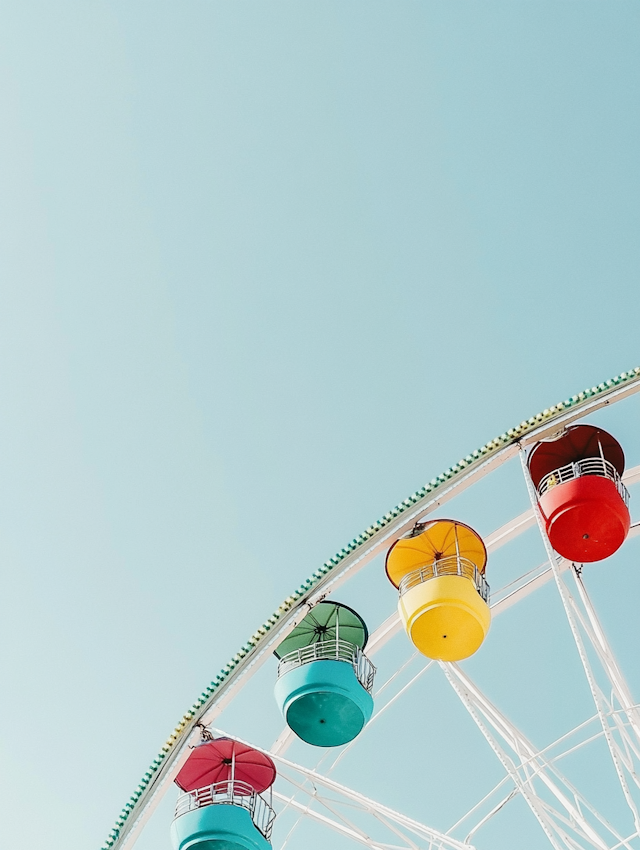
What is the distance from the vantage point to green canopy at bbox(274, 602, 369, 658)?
1072 centimetres

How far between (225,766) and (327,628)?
183cm

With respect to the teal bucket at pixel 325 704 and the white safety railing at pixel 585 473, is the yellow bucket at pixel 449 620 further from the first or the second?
the white safety railing at pixel 585 473

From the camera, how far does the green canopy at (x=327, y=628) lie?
1072 cm

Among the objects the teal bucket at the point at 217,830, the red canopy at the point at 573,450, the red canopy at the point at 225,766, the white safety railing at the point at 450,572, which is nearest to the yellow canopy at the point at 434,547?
the white safety railing at the point at 450,572

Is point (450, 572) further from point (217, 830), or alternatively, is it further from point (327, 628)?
point (217, 830)

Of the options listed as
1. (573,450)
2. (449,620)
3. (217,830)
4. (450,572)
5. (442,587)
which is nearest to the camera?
(217,830)

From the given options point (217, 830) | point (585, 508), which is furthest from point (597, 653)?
point (217, 830)

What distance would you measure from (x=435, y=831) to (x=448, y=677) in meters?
1.90

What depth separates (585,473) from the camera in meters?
10.4

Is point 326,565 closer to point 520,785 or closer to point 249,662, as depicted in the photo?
point 249,662

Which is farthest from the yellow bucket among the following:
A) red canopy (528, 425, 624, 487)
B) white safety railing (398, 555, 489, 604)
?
red canopy (528, 425, 624, 487)

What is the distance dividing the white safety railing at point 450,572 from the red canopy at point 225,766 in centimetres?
252

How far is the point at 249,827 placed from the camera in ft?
32.1

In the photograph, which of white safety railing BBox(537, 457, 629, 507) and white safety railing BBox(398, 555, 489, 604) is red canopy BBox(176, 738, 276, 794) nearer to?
white safety railing BBox(398, 555, 489, 604)
